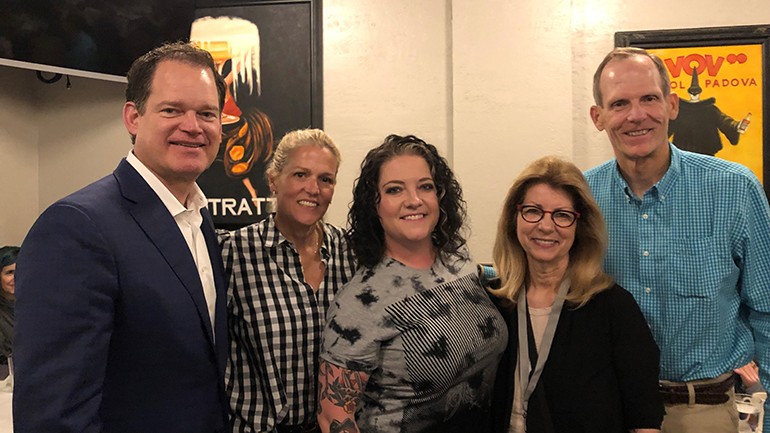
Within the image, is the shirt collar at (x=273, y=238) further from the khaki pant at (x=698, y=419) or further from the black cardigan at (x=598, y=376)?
the khaki pant at (x=698, y=419)

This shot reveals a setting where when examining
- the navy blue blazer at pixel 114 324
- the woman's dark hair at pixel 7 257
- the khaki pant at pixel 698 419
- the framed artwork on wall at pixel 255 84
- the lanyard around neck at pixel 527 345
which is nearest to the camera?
the navy blue blazer at pixel 114 324

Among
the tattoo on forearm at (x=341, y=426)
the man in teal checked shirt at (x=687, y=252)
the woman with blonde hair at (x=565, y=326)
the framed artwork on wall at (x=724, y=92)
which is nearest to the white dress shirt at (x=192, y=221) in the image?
the tattoo on forearm at (x=341, y=426)

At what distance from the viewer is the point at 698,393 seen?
197 cm

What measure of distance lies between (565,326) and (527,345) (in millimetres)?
119

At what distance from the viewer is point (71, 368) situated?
3.95 feet

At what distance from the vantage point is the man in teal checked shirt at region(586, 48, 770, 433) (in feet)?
Answer: 6.46

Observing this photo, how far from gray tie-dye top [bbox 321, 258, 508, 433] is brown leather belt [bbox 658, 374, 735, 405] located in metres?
0.59

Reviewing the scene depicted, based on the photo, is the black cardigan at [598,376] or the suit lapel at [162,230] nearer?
the suit lapel at [162,230]

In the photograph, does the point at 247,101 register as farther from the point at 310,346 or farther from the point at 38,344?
the point at 38,344

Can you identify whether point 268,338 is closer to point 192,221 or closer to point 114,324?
point 192,221

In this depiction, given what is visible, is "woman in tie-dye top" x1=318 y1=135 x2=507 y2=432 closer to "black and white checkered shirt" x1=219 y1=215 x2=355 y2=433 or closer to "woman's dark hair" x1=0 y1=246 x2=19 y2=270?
"black and white checkered shirt" x1=219 y1=215 x2=355 y2=433

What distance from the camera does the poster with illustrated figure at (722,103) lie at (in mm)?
3570

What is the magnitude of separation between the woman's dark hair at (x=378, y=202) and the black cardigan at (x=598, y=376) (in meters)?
0.41

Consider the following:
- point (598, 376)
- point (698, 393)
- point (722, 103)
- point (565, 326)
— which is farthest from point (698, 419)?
point (722, 103)
